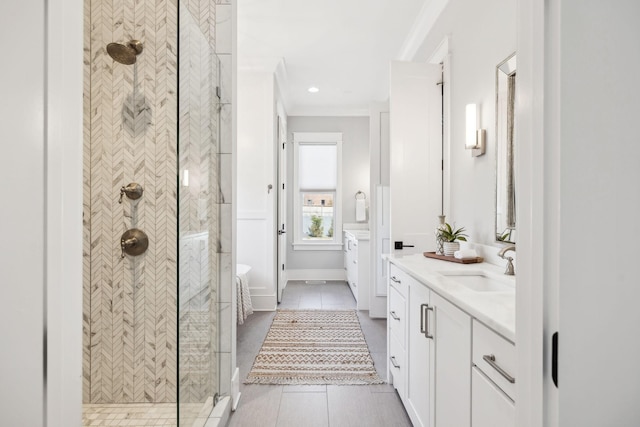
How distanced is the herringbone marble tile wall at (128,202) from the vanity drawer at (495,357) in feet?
5.01

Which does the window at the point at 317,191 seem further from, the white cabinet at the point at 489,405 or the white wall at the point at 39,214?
the white wall at the point at 39,214

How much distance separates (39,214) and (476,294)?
1.32 m

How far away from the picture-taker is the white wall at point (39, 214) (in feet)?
1.45

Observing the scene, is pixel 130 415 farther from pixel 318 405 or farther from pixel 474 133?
pixel 474 133

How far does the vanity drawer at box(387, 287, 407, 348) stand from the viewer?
2.12 meters

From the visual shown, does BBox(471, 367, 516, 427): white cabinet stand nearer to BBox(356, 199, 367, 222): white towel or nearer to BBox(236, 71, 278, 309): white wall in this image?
BBox(236, 71, 278, 309): white wall

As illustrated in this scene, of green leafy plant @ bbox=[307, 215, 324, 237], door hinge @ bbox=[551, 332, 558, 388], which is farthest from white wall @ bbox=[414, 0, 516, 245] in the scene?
green leafy plant @ bbox=[307, 215, 324, 237]

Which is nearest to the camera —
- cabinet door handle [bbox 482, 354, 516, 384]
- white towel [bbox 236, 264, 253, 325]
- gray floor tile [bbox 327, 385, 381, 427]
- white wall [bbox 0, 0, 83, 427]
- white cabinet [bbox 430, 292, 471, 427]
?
white wall [bbox 0, 0, 83, 427]

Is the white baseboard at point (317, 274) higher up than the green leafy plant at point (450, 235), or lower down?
lower down

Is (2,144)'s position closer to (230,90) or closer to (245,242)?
(230,90)

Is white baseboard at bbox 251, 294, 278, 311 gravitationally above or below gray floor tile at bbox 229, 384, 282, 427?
above

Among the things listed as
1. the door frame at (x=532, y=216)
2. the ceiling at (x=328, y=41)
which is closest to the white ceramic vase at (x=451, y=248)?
the door frame at (x=532, y=216)

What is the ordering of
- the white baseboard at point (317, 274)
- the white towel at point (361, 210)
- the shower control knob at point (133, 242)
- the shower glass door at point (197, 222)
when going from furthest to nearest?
1. the white baseboard at point (317, 274)
2. the white towel at point (361, 210)
3. the shower control knob at point (133, 242)
4. the shower glass door at point (197, 222)

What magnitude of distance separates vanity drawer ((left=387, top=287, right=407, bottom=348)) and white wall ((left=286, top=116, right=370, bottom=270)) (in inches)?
141
